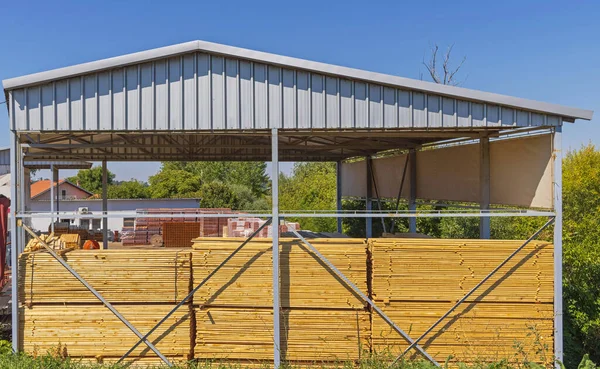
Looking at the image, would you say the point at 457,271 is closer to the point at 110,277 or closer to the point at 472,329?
the point at 472,329

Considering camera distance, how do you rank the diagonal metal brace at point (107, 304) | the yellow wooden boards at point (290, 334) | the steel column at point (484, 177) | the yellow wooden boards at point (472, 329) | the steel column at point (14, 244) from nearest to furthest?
the steel column at point (14, 244) < the diagonal metal brace at point (107, 304) < the yellow wooden boards at point (472, 329) < the yellow wooden boards at point (290, 334) < the steel column at point (484, 177)

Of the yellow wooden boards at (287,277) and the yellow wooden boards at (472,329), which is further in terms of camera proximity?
the yellow wooden boards at (287,277)

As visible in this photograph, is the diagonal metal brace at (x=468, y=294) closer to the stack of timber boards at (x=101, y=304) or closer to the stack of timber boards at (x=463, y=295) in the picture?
the stack of timber boards at (x=463, y=295)

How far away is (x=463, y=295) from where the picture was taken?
25.7 ft

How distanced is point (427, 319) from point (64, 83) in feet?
25.3

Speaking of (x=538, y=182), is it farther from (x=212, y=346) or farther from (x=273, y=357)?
(x=212, y=346)

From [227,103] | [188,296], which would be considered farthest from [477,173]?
[188,296]

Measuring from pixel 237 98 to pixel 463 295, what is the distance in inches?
213

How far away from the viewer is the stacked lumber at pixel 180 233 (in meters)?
18.1

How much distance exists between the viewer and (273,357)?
7.86 metres

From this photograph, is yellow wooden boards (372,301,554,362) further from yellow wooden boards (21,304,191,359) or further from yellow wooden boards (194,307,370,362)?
yellow wooden boards (21,304,191,359)

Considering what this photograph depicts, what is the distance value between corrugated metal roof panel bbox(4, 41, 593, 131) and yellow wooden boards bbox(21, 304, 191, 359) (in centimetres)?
328

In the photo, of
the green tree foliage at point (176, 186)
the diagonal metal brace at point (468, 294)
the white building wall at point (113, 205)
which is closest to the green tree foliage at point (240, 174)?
the green tree foliage at point (176, 186)

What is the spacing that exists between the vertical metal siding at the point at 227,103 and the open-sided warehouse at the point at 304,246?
18mm
